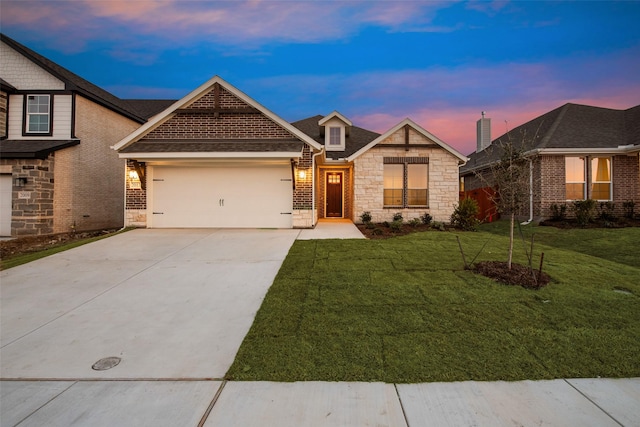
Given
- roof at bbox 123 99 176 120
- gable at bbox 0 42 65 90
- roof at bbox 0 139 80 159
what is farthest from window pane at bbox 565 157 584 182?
roof at bbox 123 99 176 120

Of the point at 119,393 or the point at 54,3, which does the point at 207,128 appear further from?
the point at 119,393

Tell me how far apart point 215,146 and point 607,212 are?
16.5m

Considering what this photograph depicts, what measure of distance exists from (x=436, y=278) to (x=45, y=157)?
14299 millimetres

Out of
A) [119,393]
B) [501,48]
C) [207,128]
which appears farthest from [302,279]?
[501,48]

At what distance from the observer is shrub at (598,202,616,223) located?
12.9 metres

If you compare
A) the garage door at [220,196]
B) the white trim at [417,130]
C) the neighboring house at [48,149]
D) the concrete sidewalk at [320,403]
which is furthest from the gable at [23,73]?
the concrete sidewalk at [320,403]

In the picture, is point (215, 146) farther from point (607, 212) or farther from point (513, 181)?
point (607, 212)

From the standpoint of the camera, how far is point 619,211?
13.5 m

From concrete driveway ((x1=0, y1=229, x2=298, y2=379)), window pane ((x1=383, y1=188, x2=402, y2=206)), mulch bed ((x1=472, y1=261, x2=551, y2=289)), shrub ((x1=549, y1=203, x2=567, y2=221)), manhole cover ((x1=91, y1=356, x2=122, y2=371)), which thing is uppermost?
window pane ((x1=383, y1=188, x2=402, y2=206))

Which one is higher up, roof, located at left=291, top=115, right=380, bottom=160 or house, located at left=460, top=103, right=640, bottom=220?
roof, located at left=291, top=115, right=380, bottom=160

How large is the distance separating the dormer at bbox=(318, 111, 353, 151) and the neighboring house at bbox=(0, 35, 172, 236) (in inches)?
415

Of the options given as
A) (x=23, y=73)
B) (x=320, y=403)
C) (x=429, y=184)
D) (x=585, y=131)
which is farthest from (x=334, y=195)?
(x=23, y=73)

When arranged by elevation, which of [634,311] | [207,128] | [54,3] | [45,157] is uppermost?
[54,3]

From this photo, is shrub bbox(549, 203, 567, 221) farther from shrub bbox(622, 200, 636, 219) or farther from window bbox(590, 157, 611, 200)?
shrub bbox(622, 200, 636, 219)
